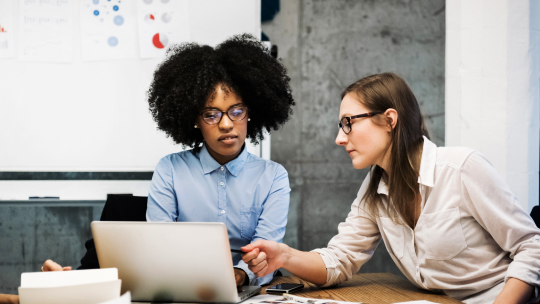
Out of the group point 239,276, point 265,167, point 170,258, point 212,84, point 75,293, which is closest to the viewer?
point 75,293

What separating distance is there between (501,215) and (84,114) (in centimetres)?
232

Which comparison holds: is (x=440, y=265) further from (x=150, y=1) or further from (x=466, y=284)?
(x=150, y=1)

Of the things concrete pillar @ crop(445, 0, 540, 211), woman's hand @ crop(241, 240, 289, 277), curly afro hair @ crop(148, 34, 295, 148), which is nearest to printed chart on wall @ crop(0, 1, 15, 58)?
curly afro hair @ crop(148, 34, 295, 148)

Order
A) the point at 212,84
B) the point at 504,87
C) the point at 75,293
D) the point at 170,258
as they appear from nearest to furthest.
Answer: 1. the point at 75,293
2. the point at 170,258
3. the point at 212,84
4. the point at 504,87

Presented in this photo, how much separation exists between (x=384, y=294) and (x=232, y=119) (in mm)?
859

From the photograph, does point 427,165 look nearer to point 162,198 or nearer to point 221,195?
point 221,195

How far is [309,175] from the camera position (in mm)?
3189

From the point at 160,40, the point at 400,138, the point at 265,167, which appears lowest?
the point at 265,167

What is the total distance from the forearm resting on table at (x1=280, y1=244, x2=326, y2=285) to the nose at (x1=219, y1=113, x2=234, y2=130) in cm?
53

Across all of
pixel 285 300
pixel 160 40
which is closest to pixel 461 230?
pixel 285 300

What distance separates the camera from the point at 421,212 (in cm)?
134

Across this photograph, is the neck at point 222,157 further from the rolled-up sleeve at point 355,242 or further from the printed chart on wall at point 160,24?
the printed chart on wall at point 160,24

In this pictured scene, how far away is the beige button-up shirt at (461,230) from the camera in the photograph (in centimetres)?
122

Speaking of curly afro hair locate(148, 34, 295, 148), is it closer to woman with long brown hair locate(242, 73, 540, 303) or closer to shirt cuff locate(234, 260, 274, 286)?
woman with long brown hair locate(242, 73, 540, 303)
